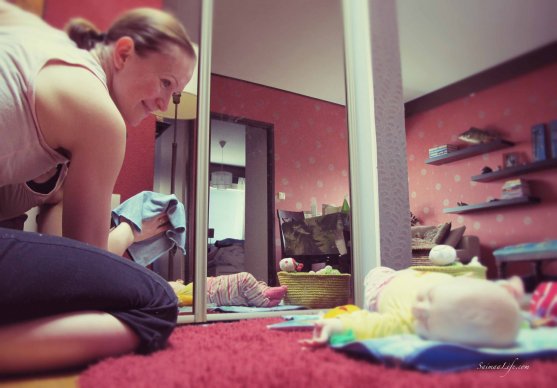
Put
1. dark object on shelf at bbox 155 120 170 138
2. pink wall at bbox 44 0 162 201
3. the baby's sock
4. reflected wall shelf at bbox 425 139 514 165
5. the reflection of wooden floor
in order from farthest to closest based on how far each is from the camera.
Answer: the baby's sock
dark object on shelf at bbox 155 120 170 138
pink wall at bbox 44 0 162 201
reflected wall shelf at bbox 425 139 514 165
the reflection of wooden floor

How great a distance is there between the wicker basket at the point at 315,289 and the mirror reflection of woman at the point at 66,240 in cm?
109

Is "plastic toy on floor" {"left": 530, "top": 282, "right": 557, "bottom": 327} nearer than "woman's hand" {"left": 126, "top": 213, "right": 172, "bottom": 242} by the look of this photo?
Yes

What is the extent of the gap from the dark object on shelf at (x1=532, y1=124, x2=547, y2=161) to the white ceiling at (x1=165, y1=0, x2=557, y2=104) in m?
0.14

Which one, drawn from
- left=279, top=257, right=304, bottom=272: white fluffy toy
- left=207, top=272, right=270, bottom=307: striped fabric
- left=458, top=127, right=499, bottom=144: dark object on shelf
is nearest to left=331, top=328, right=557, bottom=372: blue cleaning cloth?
left=458, top=127, right=499, bottom=144: dark object on shelf

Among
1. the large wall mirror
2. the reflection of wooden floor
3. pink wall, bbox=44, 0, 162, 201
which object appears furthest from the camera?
the large wall mirror

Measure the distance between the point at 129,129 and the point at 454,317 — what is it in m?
1.08

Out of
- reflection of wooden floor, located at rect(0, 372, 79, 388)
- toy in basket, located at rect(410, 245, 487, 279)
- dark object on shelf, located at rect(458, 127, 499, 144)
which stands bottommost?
reflection of wooden floor, located at rect(0, 372, 79, 388)

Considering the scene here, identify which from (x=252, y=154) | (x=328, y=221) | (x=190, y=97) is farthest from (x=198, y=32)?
(x=328, y=221)

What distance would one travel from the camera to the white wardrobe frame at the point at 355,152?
1.39 metres

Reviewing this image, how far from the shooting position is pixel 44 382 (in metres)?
0.65

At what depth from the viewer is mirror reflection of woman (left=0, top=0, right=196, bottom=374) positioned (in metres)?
0.68

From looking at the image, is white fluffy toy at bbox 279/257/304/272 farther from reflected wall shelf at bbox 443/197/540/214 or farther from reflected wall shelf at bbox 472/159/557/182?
reflected wall shelf at bbox 472/159/557/182

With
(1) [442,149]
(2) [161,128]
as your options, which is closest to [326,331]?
(1) [442,149]

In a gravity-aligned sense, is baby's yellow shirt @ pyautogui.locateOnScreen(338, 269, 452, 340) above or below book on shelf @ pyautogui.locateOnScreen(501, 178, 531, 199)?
below
